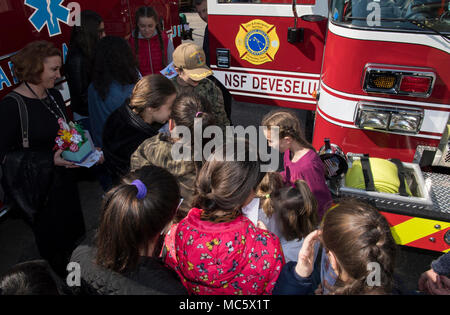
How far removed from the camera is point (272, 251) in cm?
144

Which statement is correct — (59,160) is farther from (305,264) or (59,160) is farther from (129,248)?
(305,264)

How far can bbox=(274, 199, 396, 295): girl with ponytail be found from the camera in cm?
130

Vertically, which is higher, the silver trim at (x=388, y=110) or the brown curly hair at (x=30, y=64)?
the brown curly hair at (x=30, y=64)

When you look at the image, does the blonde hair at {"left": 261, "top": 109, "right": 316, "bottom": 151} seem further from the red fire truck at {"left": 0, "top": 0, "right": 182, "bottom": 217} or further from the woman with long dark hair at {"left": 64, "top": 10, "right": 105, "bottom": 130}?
the red fire truck at {"left": 0, "top": 0, "right": 182, "bottom": 217}

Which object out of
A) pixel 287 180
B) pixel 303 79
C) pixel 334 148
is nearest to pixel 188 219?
pixel 287 180

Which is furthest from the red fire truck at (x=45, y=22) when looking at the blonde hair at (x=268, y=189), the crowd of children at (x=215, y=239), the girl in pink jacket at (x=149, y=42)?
the blonde hair at (x=268, y=189)

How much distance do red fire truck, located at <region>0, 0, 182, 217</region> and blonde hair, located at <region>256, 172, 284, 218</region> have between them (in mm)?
1877

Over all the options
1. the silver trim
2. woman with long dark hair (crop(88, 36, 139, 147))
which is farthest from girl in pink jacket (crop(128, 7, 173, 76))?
the silver trim

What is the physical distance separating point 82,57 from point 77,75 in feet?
0.56

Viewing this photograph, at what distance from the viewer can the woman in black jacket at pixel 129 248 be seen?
4.16 feet

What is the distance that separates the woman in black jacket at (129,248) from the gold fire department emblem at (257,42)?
277 centimetres

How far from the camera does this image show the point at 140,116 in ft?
7.65

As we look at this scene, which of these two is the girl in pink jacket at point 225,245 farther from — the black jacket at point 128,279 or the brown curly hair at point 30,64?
the brown curly hair at point 30,64

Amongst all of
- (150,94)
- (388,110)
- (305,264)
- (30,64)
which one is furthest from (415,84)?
(30,64)
